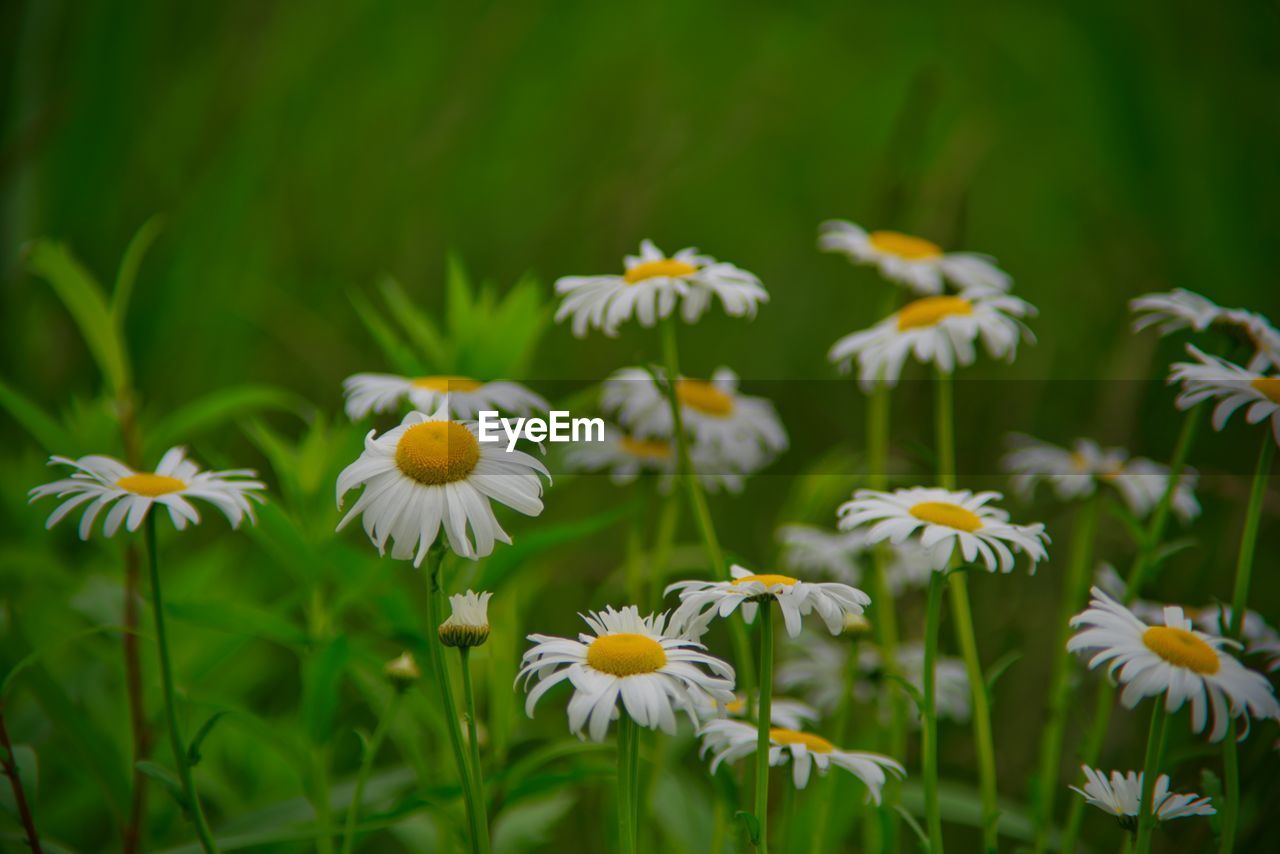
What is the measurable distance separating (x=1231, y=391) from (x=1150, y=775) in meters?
0.16


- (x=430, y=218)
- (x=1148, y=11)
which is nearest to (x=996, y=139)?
(x=1148, y=11)

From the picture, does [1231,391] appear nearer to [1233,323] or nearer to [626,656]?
[1233,323]

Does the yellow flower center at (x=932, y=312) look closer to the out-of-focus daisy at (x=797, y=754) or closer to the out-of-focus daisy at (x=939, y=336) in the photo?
the out-of-focus daisy at (x=939, y=336)

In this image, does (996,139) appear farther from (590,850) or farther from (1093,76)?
(590,850)

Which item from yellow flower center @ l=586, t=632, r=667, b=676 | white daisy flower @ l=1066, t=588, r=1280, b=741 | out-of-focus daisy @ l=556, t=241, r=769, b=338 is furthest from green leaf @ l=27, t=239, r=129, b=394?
white daisy flower @ l=1066, t=588, r=1280, b=741

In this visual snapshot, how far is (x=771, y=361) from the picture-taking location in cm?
131

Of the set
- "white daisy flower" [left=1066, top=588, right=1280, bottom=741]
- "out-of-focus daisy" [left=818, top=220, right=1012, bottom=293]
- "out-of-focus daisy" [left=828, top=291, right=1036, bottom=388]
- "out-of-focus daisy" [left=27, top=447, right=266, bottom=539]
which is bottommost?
"white daisy flower" [left=1066, top=588, right=1280, bottom=741]

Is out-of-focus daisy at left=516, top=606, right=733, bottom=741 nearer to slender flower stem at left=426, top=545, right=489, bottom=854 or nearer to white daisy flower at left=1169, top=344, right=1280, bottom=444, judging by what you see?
slender flower stem at left=426, top=545, right=489, bottom=854

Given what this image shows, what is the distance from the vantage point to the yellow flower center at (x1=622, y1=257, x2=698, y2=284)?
0.45 metres

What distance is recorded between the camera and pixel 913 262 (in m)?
0.58

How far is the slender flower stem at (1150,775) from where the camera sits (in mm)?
338

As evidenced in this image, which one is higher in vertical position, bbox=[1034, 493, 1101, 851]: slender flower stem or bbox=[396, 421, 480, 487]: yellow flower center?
bbox=[396, 421, 480, 487]: yellow flower center

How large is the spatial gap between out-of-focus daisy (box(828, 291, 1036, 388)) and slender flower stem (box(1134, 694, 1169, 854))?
187 millimetres

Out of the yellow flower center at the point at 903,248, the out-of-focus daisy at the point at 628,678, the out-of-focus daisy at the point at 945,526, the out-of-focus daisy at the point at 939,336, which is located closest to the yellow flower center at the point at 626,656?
the out-of-focus daisy at the point at 628,678
